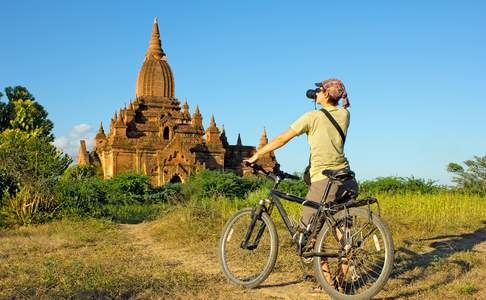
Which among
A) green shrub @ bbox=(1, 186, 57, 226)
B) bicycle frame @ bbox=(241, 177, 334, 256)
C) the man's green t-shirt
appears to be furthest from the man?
green shrub @ bbox=(1, 186, 57, 226)

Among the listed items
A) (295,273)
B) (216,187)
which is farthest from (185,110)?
(295,273)

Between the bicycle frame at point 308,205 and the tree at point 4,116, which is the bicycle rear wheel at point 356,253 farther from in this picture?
the tree at point 4,116

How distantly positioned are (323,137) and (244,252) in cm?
177

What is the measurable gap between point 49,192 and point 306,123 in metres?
6.63

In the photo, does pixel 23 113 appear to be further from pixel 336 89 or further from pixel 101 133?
pixel 336 89

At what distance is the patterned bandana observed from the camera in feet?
13.8

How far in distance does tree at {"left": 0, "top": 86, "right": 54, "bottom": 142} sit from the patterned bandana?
76.0 feet

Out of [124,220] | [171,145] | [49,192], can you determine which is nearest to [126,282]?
[49,192]

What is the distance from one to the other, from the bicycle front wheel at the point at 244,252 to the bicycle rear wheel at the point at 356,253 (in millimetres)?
509

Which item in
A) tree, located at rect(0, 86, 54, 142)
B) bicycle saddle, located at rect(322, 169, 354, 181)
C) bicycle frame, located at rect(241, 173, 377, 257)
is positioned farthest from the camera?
tree, located at rect(0, 86, 54, 142)

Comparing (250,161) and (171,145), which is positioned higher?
(171,145)

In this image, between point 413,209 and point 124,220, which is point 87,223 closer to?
point 124,220

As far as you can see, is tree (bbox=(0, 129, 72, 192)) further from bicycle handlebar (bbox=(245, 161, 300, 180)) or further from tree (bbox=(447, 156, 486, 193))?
tree (bbox=(447, 156, 486, 193))

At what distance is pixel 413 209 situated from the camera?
888cm
